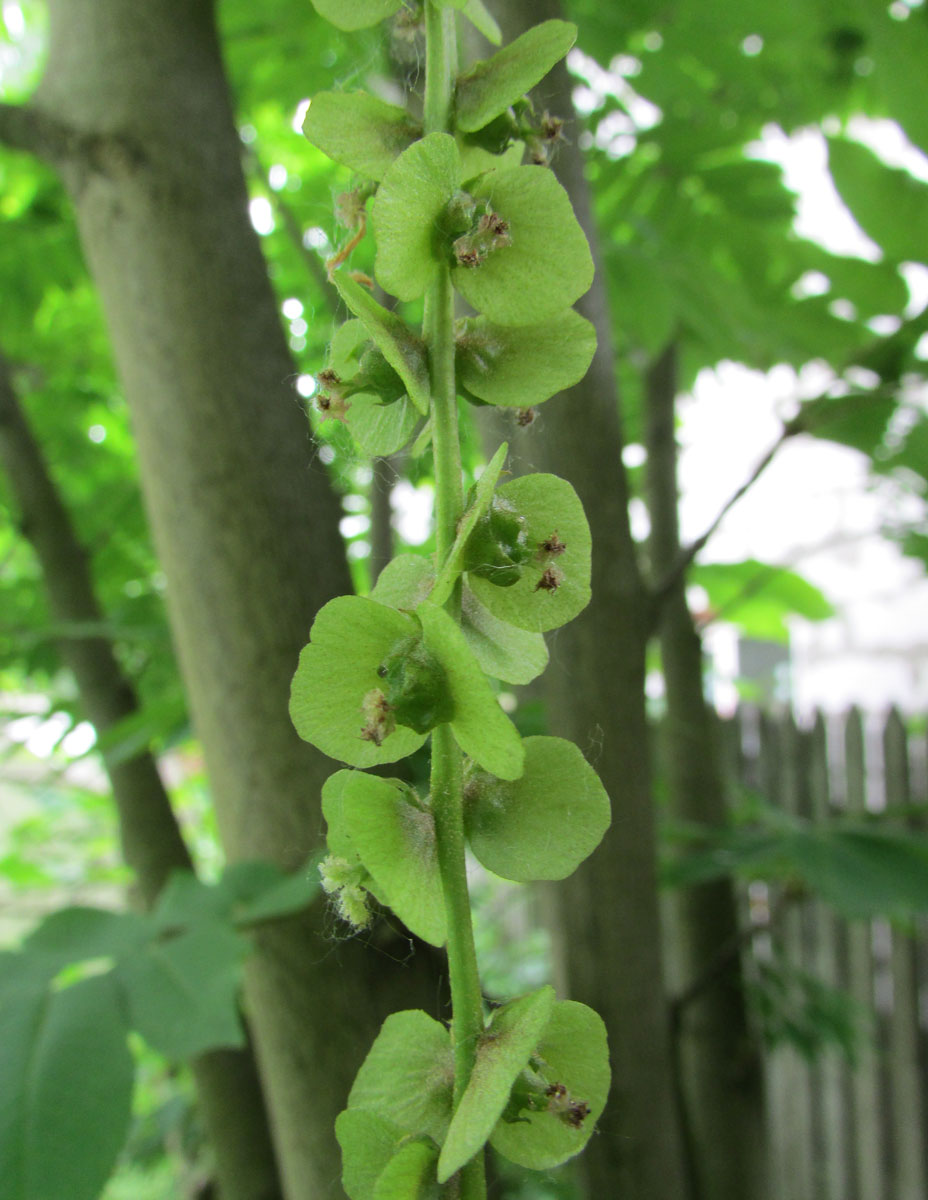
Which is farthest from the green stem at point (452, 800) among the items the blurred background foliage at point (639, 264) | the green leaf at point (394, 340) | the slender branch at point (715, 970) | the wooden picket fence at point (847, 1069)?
the wooden picket fence at point (847, 1069)

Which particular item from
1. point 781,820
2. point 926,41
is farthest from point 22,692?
point 926,41

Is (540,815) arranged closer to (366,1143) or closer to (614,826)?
(366,1143)

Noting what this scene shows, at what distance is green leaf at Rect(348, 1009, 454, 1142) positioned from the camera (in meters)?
0.23

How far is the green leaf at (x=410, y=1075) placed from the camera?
234 mm

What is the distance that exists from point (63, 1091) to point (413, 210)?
0.46m

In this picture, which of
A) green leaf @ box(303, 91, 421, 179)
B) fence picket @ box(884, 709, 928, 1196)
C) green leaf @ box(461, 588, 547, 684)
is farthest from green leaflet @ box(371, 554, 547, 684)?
fence picket @ box(884, 709, 928, 1196)

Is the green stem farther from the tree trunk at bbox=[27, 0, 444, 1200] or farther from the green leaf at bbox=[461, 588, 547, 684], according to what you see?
the tree trunk at bbox=[27, 0, 444, 1200]

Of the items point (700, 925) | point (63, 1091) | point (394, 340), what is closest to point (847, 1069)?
point (700, 925)

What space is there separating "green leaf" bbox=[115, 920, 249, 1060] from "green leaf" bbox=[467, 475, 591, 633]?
39cm

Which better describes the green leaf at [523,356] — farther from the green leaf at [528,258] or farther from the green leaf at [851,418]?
the green leaf at [851,418]

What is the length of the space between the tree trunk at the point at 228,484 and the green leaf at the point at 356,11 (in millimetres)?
397

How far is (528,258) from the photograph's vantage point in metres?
0.24

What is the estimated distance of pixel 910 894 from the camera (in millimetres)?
823

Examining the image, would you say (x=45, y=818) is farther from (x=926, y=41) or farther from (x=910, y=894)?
(x=926, y=41)
